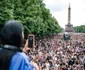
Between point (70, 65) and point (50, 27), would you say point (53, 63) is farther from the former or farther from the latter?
point (50, 27)

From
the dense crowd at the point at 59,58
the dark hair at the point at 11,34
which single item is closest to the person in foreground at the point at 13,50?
the dark hair at the point at 11,34

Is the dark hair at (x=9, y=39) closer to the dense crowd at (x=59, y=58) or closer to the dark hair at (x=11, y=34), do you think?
the dark hair at (x=11, y=34)

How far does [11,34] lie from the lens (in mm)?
3377

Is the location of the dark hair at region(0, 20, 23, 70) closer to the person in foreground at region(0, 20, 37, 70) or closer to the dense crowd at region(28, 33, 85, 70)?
the person in foreground at region(0, 20, 37, 70)

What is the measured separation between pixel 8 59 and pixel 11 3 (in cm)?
3399

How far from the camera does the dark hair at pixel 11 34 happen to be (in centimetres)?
339

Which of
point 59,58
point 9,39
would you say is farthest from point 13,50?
point 59,58

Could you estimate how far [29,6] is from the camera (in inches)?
1794

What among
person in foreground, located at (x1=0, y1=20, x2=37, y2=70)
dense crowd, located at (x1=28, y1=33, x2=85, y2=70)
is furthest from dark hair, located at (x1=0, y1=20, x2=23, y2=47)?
dense crowd, located at (x1=28, y1=33, x2=85, y2=70)

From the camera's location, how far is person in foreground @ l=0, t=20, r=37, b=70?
3.31 m

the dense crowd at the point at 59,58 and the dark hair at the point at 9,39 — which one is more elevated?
the dark hair at the point at 9,39

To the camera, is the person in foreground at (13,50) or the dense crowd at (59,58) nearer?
the person in foreground at (13,50)

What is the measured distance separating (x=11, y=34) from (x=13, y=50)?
13cm

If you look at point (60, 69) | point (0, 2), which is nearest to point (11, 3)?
point (0, 2)
